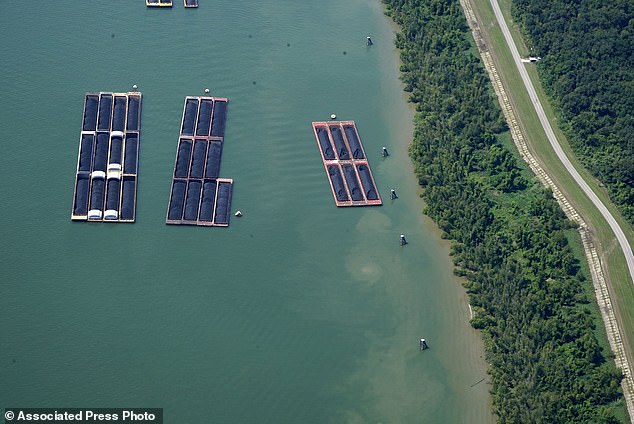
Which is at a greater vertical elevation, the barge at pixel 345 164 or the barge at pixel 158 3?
the barge at pixel 158 3

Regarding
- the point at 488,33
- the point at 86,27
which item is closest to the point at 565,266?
the point at 488,33

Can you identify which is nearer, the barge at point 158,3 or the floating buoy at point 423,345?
the floating buoy at point 423,345

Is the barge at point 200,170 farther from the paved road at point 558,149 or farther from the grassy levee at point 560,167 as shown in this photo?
the paved road at point 558,149

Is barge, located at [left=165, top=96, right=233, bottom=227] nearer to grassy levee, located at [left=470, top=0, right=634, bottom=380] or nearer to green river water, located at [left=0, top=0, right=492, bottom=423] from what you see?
green river water, located at [left=0, top=0, right=492, bottom=423]

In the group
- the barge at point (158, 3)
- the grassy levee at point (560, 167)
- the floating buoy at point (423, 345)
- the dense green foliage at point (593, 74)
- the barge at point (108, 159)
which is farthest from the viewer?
the barge at point (158, 3)

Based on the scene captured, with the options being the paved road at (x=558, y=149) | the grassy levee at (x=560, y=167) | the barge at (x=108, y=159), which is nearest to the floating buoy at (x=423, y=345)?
the grassy levee at (x=560, y=167)

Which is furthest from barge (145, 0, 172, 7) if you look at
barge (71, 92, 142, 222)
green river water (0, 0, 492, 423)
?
barge (71, 92, 142, 222)

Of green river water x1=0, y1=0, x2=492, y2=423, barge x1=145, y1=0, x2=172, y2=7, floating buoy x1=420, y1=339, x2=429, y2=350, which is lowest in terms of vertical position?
floating buoy x1=420, y1=339, x2=429, y2=350
